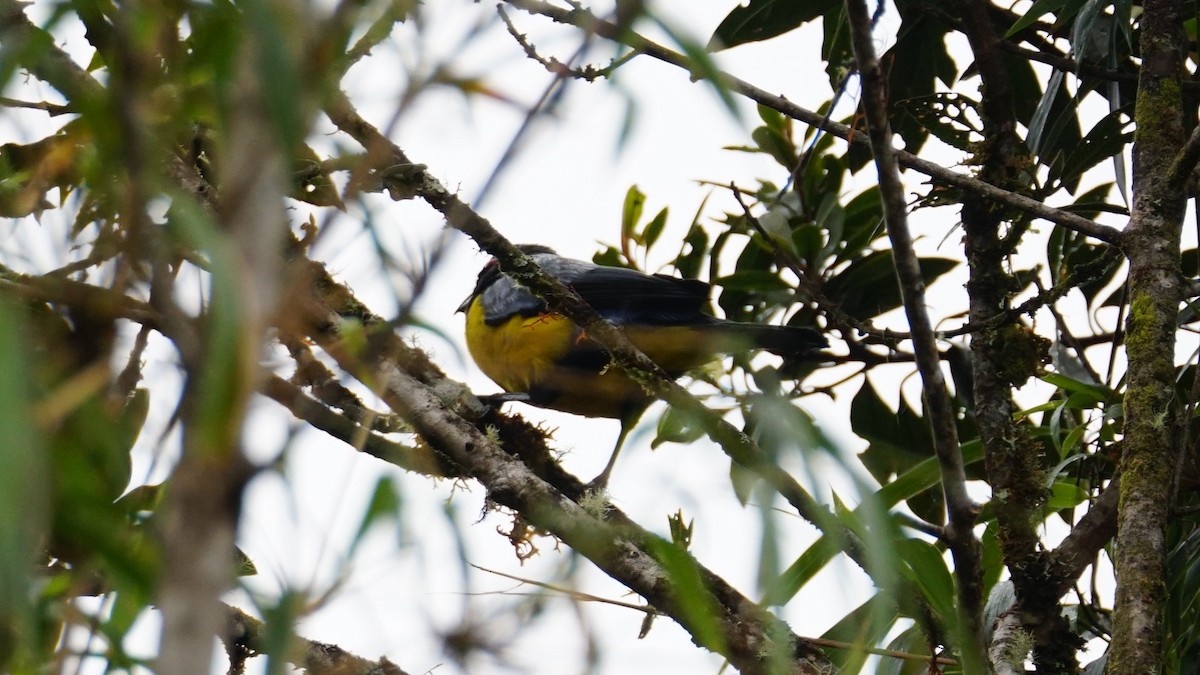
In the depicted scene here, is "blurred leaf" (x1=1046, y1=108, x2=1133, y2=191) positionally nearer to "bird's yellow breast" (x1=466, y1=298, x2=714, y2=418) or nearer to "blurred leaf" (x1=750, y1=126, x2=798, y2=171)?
"blurred leaf" (x1=750, y1=126, x2=798, y2=171)

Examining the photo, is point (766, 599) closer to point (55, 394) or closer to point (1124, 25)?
point (55, 394)

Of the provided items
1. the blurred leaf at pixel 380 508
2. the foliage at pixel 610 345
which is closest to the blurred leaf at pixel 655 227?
the foliage at pixel 610 345

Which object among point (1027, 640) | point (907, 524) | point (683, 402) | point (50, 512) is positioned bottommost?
point (50, 512)

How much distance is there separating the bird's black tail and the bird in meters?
0.02

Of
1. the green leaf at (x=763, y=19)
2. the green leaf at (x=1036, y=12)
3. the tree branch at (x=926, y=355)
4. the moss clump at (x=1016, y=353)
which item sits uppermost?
the green leaf at (x=763, y=19)

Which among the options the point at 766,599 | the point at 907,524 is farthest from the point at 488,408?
the point at 766,599

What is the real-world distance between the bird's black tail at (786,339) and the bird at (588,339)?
2cm

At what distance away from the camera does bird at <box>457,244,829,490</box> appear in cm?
372

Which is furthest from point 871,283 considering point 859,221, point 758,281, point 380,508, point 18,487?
point 18,487

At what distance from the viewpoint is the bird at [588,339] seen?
372 centimetres

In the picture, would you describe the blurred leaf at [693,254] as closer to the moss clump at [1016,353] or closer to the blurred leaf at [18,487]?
the moss clump at [1016,353]

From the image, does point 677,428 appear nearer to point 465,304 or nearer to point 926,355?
point 926,355

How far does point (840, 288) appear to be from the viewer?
3.33 m

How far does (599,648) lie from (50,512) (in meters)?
0.54
